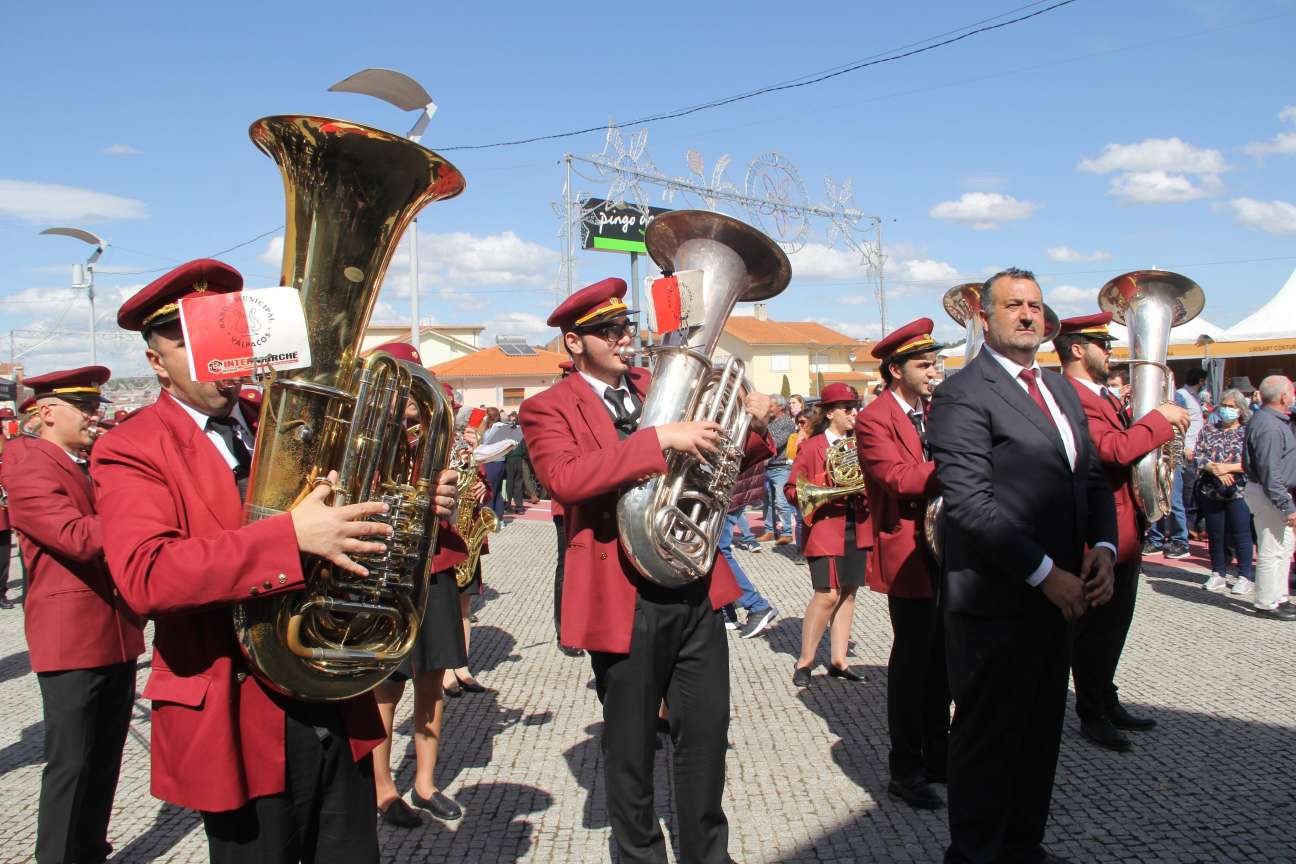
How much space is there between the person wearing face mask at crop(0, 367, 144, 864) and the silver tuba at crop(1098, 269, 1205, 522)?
4.93m

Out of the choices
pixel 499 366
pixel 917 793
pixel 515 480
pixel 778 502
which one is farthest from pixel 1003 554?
pixel 499 366

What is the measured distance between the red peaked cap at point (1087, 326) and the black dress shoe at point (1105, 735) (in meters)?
2.07

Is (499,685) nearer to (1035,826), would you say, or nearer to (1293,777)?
(1035,826)

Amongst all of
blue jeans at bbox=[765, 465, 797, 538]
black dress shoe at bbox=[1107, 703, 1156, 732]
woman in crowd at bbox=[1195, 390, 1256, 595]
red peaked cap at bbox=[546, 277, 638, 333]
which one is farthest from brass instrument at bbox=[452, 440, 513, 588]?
woman in crowd at bbox=[1195, 390, 1256, 595]

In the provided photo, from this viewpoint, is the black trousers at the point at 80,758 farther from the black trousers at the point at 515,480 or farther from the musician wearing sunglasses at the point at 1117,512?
the black trousers at the point at 515,480

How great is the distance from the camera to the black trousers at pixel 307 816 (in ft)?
7.18

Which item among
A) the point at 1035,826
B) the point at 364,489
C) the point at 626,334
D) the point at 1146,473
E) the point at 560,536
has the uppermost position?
the point at 626,334

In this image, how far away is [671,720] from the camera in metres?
3.22

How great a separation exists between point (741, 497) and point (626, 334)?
392 cm

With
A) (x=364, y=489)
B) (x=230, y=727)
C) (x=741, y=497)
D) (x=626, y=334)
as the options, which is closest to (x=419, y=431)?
(x=364, y=489)

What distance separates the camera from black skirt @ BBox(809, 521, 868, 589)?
20.0 feet

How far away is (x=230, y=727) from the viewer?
2141 millimetres

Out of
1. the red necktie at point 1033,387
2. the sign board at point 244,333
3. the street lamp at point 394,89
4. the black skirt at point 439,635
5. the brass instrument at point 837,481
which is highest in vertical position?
the street lamp at point 394,89

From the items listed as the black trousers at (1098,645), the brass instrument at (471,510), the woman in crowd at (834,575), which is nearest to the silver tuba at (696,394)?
the brass instrument at (471,510)
